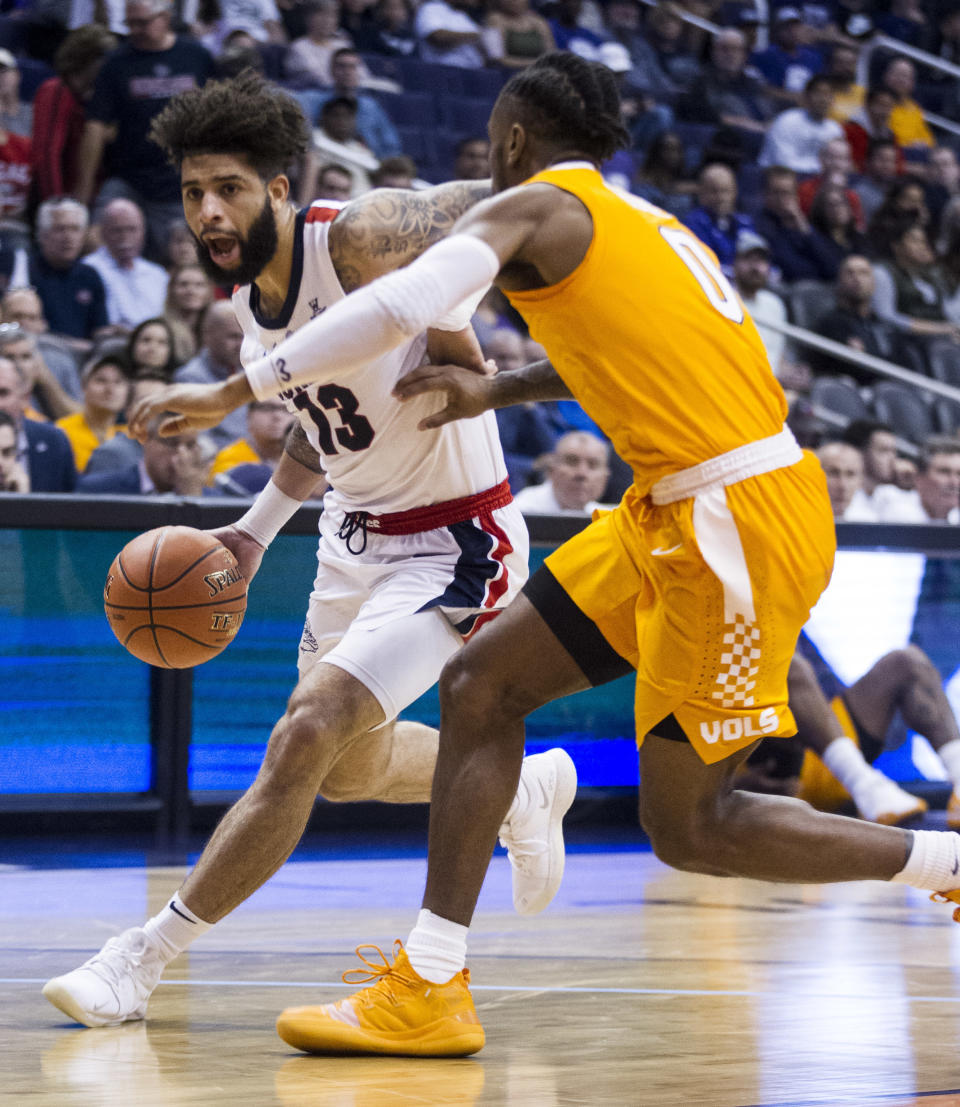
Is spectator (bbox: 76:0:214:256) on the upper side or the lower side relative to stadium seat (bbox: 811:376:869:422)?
upper

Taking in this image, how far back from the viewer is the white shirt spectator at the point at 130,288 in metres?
8.34

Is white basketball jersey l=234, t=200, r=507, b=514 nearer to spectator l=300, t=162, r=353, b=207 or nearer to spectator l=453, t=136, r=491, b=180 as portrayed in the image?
spectator l=300, t=162, r=353, b=207

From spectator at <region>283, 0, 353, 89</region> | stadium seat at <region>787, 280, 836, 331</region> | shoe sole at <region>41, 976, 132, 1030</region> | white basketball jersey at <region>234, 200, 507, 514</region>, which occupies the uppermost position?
white basketball jersey at <region>234, 200, 507, 514</region>

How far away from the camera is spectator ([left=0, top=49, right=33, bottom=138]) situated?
8867 mm

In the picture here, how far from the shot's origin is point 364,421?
3.86m

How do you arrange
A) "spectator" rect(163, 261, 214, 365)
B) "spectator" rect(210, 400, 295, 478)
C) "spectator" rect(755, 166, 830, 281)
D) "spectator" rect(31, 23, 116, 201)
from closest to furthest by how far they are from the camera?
"spectator" rect(210, 400, 295, 478), "spectator" rect(163, 261, 214, 365), "spectator" rect(31, 23, 116, 201), "spectator" rect(755, 166, 830, 281)

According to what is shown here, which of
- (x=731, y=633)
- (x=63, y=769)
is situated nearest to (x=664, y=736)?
(x=731, y=633)

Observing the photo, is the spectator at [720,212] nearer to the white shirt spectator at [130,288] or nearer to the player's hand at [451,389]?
the white shirt spectator at [130,288]

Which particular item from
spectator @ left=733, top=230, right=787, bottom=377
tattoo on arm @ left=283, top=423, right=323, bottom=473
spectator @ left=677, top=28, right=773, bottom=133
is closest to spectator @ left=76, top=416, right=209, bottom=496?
tattoo on arm @ left=283, top=423, right=323, bottom=473

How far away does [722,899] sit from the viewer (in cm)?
559

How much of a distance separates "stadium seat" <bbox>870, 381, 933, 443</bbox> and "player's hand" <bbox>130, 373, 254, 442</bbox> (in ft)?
28.0

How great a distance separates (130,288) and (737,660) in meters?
5.93

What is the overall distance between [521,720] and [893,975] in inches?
56.4

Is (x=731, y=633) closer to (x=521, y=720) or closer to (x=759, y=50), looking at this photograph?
(x=521, y=720)
